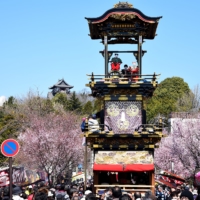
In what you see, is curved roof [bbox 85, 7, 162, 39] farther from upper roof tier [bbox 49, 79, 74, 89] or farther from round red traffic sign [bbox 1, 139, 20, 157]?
upper roof tier [bbox 49, 79, 74, 89]

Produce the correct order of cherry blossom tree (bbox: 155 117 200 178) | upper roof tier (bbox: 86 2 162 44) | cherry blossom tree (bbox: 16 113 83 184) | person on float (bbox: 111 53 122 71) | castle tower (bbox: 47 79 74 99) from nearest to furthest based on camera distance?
upper roof tier (bbox: 86 2 162 44)
person on float (bbox: 111 53 122 71)
cherry blossom tree (bbox: 16 113 83 184)
cherry blossom tree (bbox: 155 117 200 178)
castle tower (bbox: 47 79 74 99)

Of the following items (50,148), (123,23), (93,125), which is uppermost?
(123,23)

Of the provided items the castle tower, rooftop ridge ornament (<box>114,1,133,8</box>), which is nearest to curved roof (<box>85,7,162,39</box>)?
rooftop ridge ornament (<box>114,1,133,8</box>)

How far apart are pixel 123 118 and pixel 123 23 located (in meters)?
5.49

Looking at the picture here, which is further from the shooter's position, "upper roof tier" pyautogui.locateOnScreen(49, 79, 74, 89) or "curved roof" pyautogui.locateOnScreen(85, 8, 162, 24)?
"upper roof tier" pyautogui.locateOnScreen(49, 79, 74, 89)

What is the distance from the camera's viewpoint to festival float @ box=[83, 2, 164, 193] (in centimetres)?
2942

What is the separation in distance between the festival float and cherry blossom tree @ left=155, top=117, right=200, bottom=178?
1886cm

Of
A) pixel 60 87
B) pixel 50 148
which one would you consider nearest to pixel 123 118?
pixel 50 148

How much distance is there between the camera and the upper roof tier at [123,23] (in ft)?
96.6

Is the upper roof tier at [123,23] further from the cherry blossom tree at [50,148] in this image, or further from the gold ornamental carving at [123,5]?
the cherry blossom tree at [50,148]

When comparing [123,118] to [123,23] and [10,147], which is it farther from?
[10,147]

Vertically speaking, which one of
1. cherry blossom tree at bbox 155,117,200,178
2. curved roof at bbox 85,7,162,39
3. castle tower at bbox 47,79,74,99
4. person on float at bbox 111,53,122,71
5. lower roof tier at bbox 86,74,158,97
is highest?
castle tower at bbox 47,79,74,99

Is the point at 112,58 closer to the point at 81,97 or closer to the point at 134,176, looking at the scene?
the point at 134,176

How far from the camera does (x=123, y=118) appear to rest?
30172 millimetres
